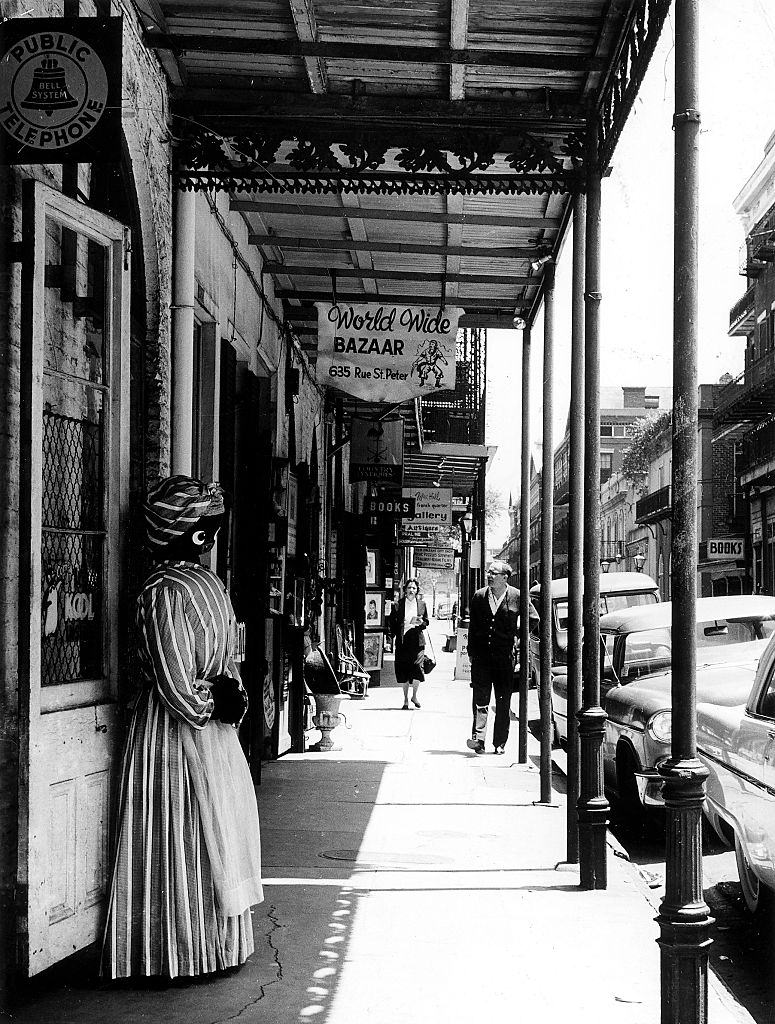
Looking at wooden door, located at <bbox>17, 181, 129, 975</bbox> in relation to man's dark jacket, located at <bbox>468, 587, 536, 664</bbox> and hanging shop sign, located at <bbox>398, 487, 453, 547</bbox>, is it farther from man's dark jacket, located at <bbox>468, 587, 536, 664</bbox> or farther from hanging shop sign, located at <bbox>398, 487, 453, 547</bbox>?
hanging shop sign, located at <bbox>398, 487, 453, 547</bbox>

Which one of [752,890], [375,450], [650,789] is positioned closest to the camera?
[752,890]

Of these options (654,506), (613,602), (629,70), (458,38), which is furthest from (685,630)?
(654,506)

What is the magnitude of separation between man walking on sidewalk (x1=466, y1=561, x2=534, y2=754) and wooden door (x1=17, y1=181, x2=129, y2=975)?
24.9ft

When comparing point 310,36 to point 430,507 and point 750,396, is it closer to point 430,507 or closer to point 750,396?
point 430,507

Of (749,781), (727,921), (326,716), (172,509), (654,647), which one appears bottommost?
(727,921)

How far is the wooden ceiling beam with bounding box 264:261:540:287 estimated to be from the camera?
10.1 metres

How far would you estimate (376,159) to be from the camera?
21.7 feet

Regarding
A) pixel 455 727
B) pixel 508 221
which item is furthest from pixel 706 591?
pixel 508 221

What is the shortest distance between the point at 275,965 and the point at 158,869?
802 millimetres

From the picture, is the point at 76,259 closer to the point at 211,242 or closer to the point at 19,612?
the point at 19,612

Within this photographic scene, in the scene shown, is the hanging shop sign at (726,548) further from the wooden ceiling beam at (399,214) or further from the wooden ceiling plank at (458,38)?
the wooden ceiling plank at (458,38)

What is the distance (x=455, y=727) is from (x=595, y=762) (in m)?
8.57

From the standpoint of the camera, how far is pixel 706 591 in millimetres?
52344

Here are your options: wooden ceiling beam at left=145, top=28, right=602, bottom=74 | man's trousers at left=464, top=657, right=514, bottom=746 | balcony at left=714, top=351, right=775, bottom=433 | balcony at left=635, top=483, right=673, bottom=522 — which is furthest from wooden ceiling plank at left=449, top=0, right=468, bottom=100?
balcony at left=635, top=483, right=673, bottom=522
